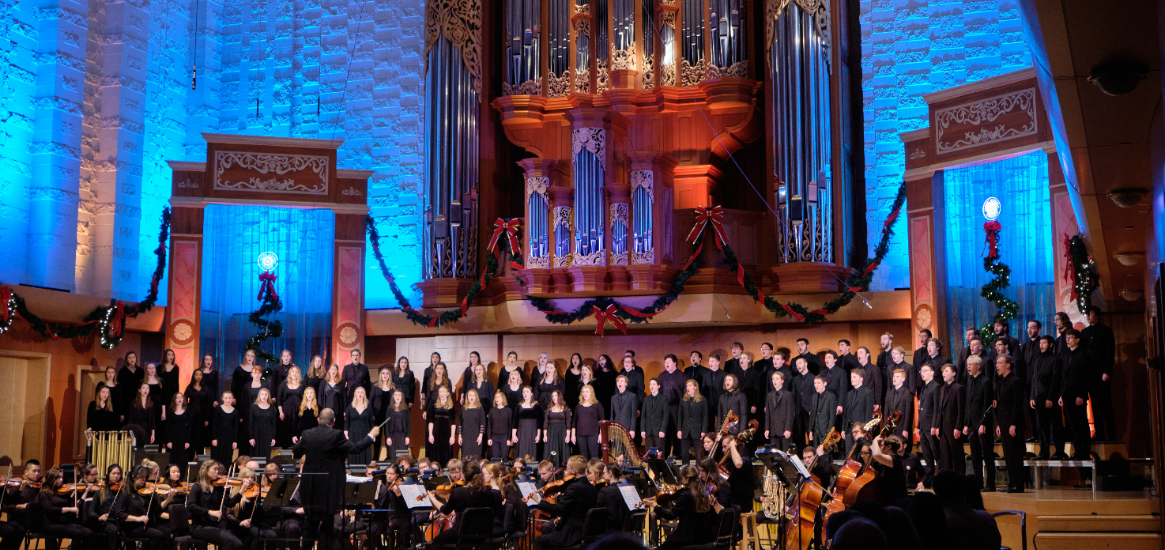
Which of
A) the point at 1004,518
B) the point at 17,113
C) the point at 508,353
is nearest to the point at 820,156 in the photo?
the point at 508,353

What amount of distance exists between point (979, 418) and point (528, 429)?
4623 millimetres

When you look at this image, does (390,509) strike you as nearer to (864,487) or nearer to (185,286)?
(864,487)

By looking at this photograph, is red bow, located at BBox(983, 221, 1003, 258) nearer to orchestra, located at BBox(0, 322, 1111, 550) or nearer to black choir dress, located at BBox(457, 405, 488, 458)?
orchestra, located at BBox(0, 322, 1111, 550)

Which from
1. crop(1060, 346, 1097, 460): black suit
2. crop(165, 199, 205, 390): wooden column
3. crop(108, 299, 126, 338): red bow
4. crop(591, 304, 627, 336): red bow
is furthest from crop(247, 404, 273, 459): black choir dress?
crop(1060, 346, 1097, 460): black suit

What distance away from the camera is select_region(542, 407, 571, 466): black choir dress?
1151 cm

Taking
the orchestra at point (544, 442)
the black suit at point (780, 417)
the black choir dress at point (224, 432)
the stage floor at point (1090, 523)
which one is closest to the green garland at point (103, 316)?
the orchestra at point (544, 442)

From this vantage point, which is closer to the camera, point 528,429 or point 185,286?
point 528,429

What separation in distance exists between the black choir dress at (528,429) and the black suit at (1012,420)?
4.63 metres

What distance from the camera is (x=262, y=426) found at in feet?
38.6

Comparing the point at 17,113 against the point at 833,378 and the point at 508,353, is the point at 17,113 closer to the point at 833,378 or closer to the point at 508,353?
the point at 508,353

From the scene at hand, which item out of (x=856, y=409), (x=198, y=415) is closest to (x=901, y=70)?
(x=856, y=409)

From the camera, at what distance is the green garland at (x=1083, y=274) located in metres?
8.85

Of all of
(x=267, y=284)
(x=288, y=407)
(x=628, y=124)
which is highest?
(x=628, y=124)

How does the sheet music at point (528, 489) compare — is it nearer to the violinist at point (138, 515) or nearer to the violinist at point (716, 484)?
the violinist at point (716, 484)
